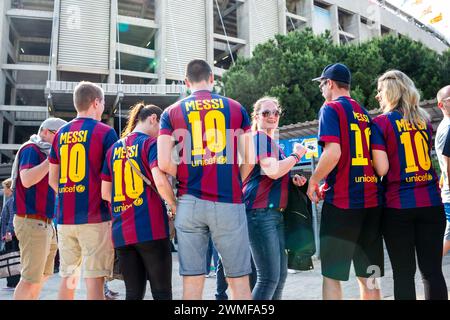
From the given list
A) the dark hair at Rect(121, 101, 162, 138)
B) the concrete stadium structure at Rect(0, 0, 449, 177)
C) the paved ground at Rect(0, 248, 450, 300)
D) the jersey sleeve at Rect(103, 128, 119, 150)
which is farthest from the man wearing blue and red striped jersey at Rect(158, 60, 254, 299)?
the concrete stadium structure at Rect(0, 0, 449, 177)

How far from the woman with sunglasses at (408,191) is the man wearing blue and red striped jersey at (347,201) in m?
0.10

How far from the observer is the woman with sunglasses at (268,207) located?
304 centimetres

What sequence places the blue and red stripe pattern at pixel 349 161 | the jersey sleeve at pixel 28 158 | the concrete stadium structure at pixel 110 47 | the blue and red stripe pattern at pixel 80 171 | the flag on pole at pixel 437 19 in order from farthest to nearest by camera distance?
1. the concrete stadium structure at pixel 110 47
2. the flag on pole at pixel 437 19
3. the jersey sleeve at pixel 28 158
4. the blue and red stripe pattern at pixel 80 171
5. the blue and red stripe pattern at pixel 349 161

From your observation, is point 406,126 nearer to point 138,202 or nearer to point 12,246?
point 138,202

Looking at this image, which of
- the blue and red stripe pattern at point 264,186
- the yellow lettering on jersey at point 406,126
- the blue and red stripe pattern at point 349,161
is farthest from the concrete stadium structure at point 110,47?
the yellow lettering on jersey at point 406,126

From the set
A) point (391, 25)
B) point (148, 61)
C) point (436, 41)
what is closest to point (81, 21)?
point (148, 61)

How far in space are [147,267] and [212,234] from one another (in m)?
0.62

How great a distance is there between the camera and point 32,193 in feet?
12.1

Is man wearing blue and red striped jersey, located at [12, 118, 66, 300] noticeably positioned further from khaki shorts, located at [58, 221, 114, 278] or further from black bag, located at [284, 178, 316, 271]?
black bag, located at [284, 178, 316, 271]

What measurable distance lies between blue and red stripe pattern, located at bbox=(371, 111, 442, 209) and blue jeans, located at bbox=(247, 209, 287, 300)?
88cm

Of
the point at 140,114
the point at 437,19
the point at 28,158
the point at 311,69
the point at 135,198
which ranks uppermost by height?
the point at 437,19

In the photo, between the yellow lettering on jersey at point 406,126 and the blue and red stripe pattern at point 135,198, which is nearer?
the blue and red stripe pattern at point 135,198

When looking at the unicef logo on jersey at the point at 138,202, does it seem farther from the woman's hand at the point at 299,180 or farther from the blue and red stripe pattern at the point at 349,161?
the blue and red stripe pattern at the point at 349,161

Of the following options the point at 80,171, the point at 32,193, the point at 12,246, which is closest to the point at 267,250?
the point at 80,171
